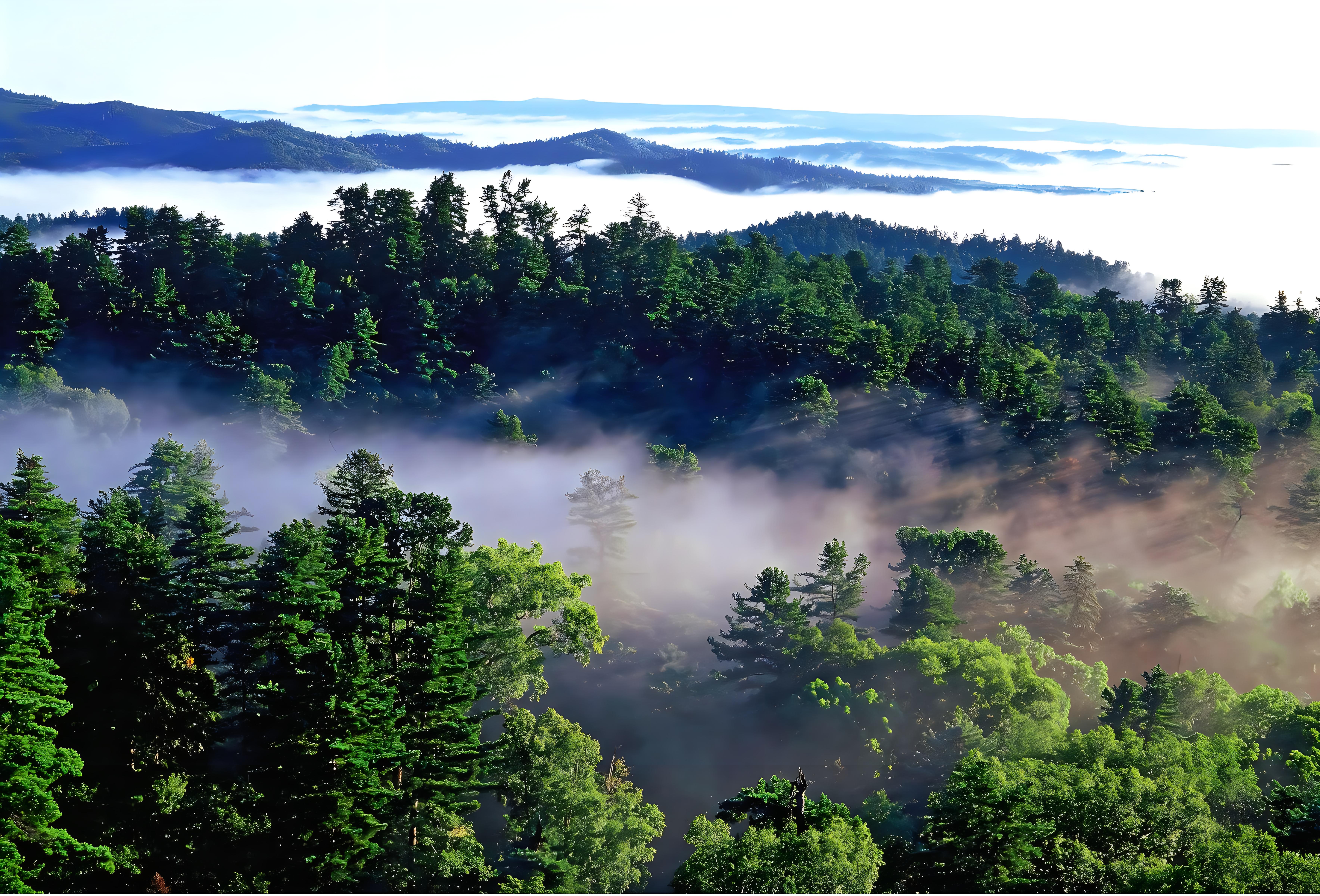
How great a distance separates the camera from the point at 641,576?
10344 centimetres

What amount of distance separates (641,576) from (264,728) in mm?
60918

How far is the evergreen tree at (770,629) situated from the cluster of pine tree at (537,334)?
44.1m

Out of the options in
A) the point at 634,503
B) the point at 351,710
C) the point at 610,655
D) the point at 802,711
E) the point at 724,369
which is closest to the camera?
the point at 351,710

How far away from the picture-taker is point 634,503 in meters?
116

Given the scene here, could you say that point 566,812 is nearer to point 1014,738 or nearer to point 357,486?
point 357,486

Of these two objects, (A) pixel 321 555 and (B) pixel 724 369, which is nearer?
(A) pixel 321 555

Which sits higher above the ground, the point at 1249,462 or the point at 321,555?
the point at 321,555

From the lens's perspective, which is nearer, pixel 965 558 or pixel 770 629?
pixel 770 629

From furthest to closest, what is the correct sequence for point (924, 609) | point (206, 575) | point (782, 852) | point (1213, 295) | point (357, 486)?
1. point (1213, 295)
2. point (924, 609)
3. point (357, 486)
4. point (206, 575)
5. point (782, 852)

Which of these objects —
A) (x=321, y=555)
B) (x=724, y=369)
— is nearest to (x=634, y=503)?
(x=724, y=369)

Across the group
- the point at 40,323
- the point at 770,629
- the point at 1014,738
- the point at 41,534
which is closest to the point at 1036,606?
the point at 770,629

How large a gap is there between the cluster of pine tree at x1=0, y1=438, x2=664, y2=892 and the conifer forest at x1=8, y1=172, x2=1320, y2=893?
21 centimetres

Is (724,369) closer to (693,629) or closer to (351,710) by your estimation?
Result: (693,629)

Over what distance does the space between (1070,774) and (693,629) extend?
4710 cm
